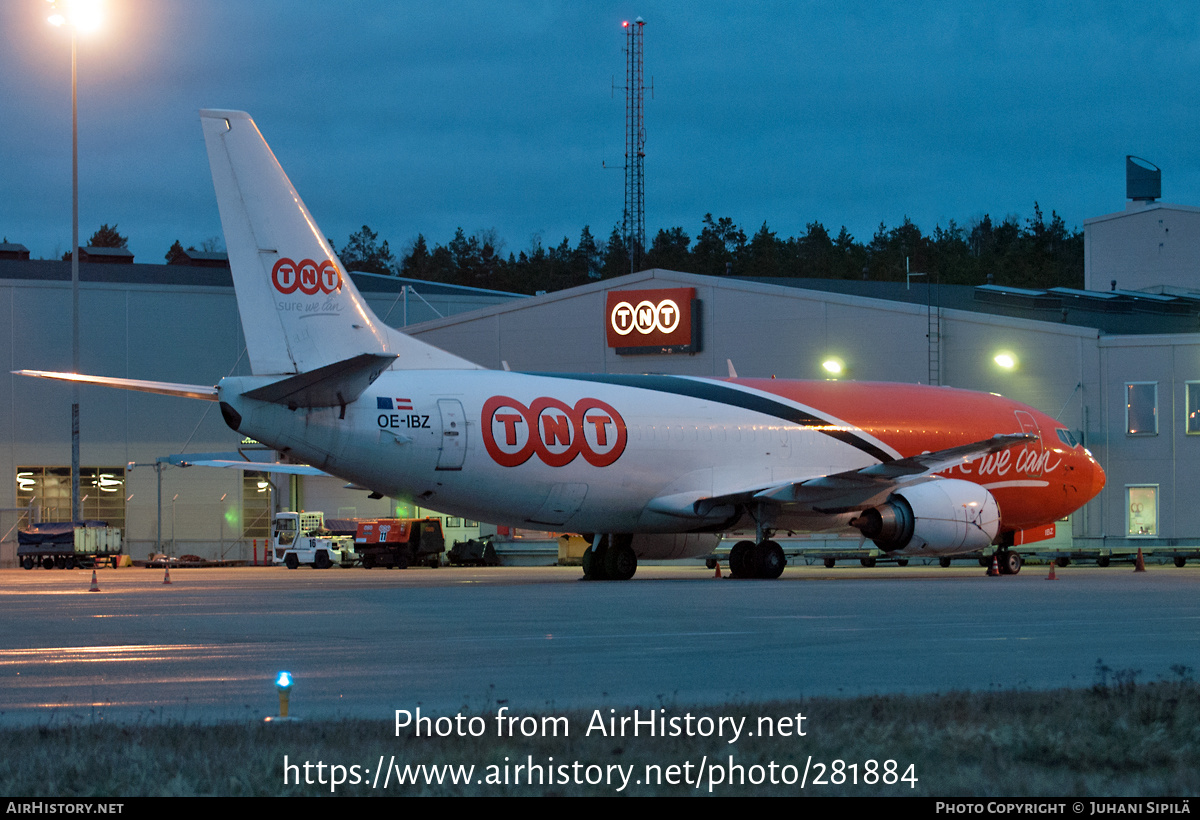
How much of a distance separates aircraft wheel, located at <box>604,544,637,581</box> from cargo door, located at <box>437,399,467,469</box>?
5276mm

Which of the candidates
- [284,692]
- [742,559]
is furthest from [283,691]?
[742,559]

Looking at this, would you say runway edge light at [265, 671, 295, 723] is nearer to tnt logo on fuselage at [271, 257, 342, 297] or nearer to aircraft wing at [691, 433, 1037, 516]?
tnt logo on fuselage at [271, 257, 342, 297]

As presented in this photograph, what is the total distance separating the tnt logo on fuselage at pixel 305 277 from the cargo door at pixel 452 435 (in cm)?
293

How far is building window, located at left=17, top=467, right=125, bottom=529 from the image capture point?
58.8 meters

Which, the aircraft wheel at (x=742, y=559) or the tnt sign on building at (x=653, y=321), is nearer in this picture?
the aircraft wheel at (x=742, y=559)

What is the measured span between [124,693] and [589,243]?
140m

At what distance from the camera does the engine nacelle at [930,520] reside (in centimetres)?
2855

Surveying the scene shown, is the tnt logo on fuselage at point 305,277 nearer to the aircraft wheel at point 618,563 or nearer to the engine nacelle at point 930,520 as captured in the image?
the aircraft wheel at point 618,563

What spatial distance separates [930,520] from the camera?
28.5 meters

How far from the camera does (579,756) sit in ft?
23.9

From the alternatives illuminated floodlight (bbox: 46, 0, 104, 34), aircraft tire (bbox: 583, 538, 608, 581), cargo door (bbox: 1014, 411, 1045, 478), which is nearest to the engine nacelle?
cargo door (bbox: 1014, 411, 1045, 478)

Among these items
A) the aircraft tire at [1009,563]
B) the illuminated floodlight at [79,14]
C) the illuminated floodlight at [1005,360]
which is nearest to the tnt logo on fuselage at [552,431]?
the aircraft tire at [1009,563]

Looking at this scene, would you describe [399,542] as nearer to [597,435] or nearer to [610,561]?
[610,561]
